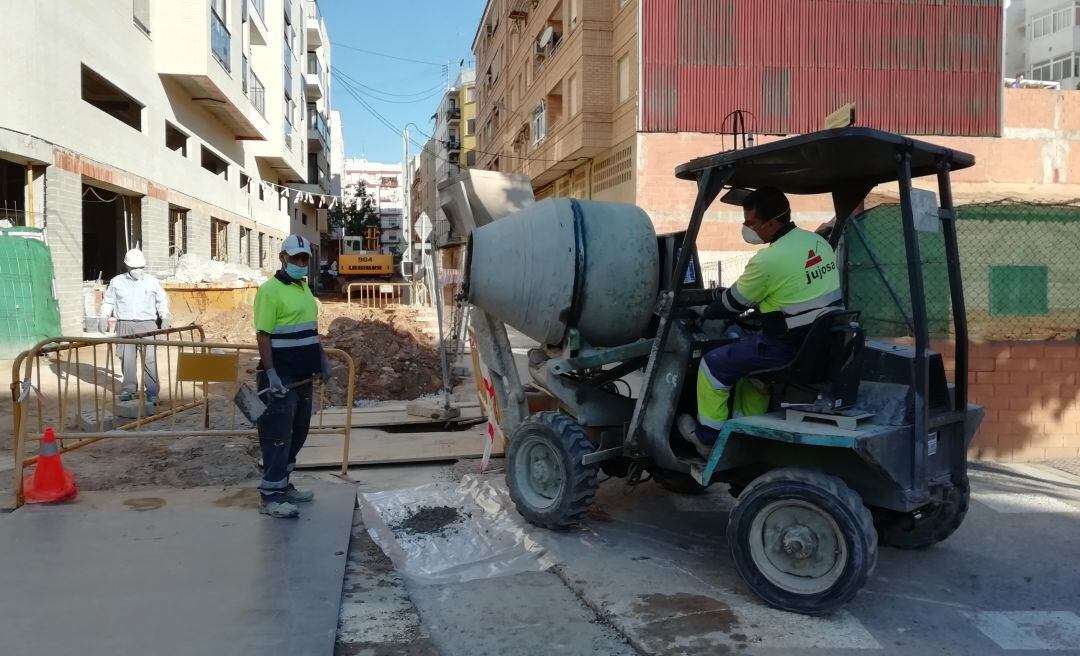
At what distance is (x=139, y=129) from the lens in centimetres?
1938

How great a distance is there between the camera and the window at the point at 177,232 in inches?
827

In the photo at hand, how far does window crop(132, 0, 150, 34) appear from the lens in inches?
709

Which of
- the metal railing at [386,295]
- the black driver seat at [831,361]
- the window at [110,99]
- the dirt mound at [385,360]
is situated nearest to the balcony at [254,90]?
the window at [110,99]

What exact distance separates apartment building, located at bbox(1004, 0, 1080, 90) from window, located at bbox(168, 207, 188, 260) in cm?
4026

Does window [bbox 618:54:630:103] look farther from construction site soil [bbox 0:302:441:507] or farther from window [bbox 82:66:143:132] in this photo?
window [bbox 82:66:143:132]

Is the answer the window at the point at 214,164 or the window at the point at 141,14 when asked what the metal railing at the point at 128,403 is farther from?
the window at the point at 214,164

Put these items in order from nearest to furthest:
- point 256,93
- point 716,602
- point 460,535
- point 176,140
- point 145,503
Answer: point 716,602, point 460,535, point 145,503, point 176,140, point 256,93

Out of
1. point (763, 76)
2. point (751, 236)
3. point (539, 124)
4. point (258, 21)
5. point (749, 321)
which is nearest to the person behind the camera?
point (751, 236)

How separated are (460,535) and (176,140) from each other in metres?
21.7

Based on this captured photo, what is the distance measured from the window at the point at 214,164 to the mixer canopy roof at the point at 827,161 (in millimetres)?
23673

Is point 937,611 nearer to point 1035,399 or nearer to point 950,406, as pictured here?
point 950,406

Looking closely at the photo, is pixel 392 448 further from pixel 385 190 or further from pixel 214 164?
pixel 385 190

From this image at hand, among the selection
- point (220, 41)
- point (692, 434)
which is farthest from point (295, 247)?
point (220, 41)

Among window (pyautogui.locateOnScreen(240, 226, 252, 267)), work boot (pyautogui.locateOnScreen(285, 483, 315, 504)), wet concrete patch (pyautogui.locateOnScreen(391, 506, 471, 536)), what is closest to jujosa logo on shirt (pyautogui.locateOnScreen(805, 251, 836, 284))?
wet concrete patch (pyautogui.locateOnScreen(391, 506, 471, 536))
